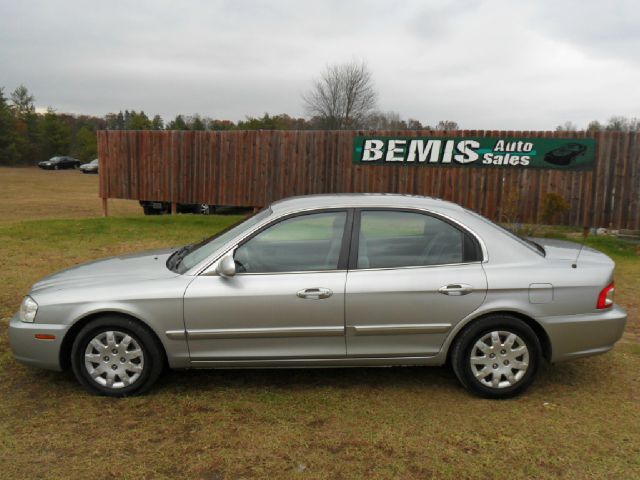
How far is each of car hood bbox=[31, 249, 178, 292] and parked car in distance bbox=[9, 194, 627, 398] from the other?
1.1 inches

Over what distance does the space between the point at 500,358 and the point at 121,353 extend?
9.18 feet

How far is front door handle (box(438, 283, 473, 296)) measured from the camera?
3.96 metres

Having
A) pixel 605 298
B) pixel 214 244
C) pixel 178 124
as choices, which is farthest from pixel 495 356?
pixel 178 124

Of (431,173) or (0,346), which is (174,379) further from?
(431,173)

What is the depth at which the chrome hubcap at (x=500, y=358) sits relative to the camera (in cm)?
402

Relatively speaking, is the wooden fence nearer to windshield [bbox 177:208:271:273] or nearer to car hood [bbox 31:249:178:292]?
windshield [bbox 177:208:271:273]

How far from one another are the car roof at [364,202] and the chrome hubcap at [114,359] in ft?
4.93

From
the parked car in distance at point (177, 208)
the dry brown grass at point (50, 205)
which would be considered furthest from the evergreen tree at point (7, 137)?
the parked car in distance at point (177, 208)

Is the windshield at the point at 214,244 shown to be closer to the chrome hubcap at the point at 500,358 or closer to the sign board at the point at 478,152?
the chrome hubcap at the point at 500,358

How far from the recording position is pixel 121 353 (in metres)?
4.00

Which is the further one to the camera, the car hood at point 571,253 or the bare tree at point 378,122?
the bare tree at point 378,122

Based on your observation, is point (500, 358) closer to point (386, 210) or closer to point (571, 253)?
point (571, 253)

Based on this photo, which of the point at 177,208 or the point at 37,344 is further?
the point at 177,208

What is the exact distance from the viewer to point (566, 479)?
3.07m
